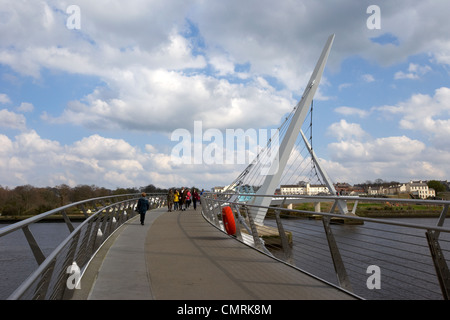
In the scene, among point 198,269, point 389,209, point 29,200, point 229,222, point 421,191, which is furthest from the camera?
point 421,191

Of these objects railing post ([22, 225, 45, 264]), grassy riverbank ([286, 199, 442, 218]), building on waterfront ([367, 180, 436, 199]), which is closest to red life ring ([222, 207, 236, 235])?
railing post ([22, 225, 45, 264])

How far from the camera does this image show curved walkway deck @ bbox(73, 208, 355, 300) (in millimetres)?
4445

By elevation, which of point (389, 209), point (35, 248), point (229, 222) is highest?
point (35, 248)

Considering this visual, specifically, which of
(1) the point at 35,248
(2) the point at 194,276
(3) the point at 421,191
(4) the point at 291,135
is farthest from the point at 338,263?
(3) the point at 421,191

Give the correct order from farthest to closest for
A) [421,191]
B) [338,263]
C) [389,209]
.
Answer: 1. [421,191]
2. [389,209]
3. [338,263]

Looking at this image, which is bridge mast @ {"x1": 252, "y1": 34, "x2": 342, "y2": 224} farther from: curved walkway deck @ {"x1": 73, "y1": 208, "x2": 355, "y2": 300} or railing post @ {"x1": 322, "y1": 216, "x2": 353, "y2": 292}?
railing post @ {"x1": 322, "y1": 216, "x2": 353, "y2": 292}

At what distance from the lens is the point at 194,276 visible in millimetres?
5371

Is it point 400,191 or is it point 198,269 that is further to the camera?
point 400,191

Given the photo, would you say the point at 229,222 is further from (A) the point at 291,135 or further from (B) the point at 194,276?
(A) the point at 291,135

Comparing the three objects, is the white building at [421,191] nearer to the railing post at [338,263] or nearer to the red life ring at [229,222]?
the red life ring at [229,222]

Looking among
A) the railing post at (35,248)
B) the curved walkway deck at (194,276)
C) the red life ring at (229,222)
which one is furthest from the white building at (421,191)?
the railing post at (35,248)
